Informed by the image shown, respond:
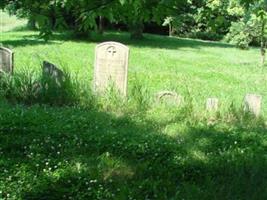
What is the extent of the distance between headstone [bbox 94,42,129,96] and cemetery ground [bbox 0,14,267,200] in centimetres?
52

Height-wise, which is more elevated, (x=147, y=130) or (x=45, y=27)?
(x=45, y=27)

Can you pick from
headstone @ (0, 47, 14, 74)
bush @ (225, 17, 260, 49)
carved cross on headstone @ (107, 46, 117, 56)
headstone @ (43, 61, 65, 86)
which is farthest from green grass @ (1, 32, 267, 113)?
bush @ (225, 17, 260, 49)

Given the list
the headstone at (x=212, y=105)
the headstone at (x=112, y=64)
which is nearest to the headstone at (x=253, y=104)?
the headstone at (x=212, y=105)

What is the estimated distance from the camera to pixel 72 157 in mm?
5449

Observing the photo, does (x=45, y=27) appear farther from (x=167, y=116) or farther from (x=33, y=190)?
(x=167, y=116)

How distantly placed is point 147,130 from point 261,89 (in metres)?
6.46

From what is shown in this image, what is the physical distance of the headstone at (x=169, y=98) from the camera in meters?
8.41

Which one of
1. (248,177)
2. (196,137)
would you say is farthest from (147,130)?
(248,177)

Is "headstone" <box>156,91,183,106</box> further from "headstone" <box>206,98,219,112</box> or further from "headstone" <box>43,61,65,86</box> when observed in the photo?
"headstone" <box>43,61,65,86</box>

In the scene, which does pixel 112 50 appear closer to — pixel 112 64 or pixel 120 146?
pixel 112 64

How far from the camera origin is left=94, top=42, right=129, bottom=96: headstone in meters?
9.31

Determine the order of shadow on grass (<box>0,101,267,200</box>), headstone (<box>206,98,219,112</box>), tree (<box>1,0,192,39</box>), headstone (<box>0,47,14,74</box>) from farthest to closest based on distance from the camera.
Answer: headstone (<box>0,47,14,74</box>)
headstone (<box>206,98,219,112</box>)
shadow on grass (<box>0,101,267,200</box>)
tree (<box>1,0,192,39</box>)

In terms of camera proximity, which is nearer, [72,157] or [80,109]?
[72,157]

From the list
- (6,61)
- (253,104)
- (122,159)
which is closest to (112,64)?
(6,61)
